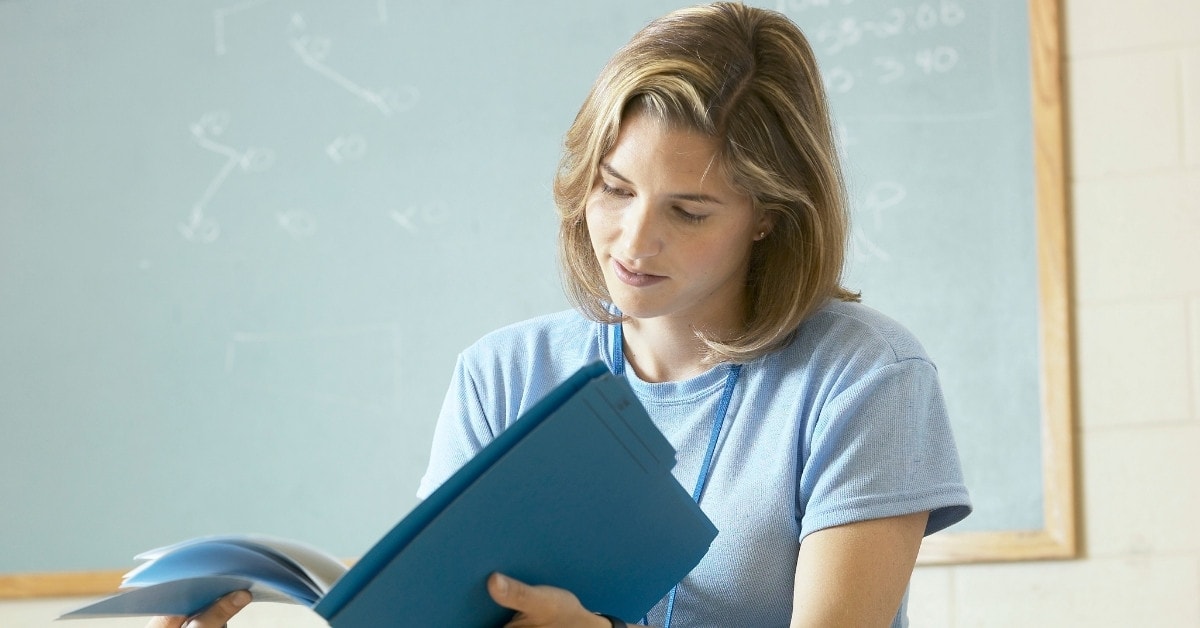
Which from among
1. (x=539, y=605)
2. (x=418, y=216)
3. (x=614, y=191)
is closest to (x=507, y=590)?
(x=539, y=605)

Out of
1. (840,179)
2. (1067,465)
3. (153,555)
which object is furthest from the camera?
(1067,465)

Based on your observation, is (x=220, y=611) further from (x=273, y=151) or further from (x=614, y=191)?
(x=273, y=151)

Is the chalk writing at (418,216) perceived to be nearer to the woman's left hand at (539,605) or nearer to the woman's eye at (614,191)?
the woman's eye at (614,191)

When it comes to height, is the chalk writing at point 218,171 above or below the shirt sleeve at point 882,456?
above

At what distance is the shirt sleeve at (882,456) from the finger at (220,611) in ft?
1.60

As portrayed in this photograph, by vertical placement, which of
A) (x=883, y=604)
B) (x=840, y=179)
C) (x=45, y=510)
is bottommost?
(x=45, y=510)

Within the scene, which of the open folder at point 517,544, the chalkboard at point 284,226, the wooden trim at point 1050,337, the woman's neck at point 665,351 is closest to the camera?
the open folder at point 517,544

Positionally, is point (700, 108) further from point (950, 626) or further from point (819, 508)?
point (950, 626)

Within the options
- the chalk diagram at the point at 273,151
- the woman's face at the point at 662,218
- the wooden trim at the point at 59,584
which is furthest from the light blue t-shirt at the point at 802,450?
the wooden trim at the point at 59,584

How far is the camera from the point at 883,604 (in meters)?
1.07

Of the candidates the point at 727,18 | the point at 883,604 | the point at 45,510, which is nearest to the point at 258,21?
the point at 45,510

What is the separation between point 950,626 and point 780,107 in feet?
3.34

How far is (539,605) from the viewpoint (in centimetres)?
91

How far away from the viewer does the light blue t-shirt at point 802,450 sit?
3.64ft
